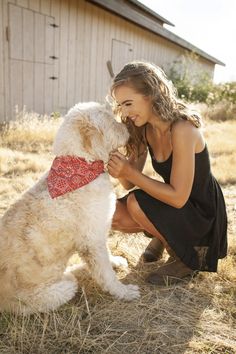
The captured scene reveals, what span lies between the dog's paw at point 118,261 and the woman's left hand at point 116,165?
2.67ft

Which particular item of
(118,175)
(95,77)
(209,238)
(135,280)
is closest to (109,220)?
(118,175)

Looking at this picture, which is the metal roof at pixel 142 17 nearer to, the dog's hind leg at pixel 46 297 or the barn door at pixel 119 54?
the barn door at pixel 119 54

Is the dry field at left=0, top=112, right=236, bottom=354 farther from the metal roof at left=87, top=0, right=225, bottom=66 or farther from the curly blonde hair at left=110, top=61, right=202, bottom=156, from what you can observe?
the metal roof at left=87, top=0, right=225, bottom=66

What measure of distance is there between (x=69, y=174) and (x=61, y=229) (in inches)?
13.9

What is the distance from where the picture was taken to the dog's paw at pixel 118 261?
3250 mm

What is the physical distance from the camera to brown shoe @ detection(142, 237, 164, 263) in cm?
343

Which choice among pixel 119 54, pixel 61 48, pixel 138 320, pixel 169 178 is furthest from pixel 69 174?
pixel 119 54

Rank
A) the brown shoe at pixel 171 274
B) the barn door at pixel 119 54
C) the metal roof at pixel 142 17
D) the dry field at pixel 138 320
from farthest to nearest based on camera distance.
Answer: the barn door at pixel 119 54 < the metal roof at pixel 142 17 < the brown shoe at pixel 171 274 < the dry field at pixel 138 320

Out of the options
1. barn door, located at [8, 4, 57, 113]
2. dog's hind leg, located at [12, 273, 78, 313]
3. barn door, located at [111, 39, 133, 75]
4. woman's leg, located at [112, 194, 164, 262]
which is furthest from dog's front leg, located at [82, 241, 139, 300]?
barn door, located at [111, 39, 133, 75]

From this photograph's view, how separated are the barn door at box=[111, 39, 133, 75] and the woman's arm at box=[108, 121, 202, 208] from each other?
936 centimetres

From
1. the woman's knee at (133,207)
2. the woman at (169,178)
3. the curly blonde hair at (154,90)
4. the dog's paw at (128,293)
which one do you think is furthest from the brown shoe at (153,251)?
the curly blonde hair at (154,90)

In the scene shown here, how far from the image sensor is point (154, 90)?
2803 millimetres

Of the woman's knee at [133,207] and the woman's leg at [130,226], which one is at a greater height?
the woman's knee at [133,207]

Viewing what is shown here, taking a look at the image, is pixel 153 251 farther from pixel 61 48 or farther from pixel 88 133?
pixel 61 48
